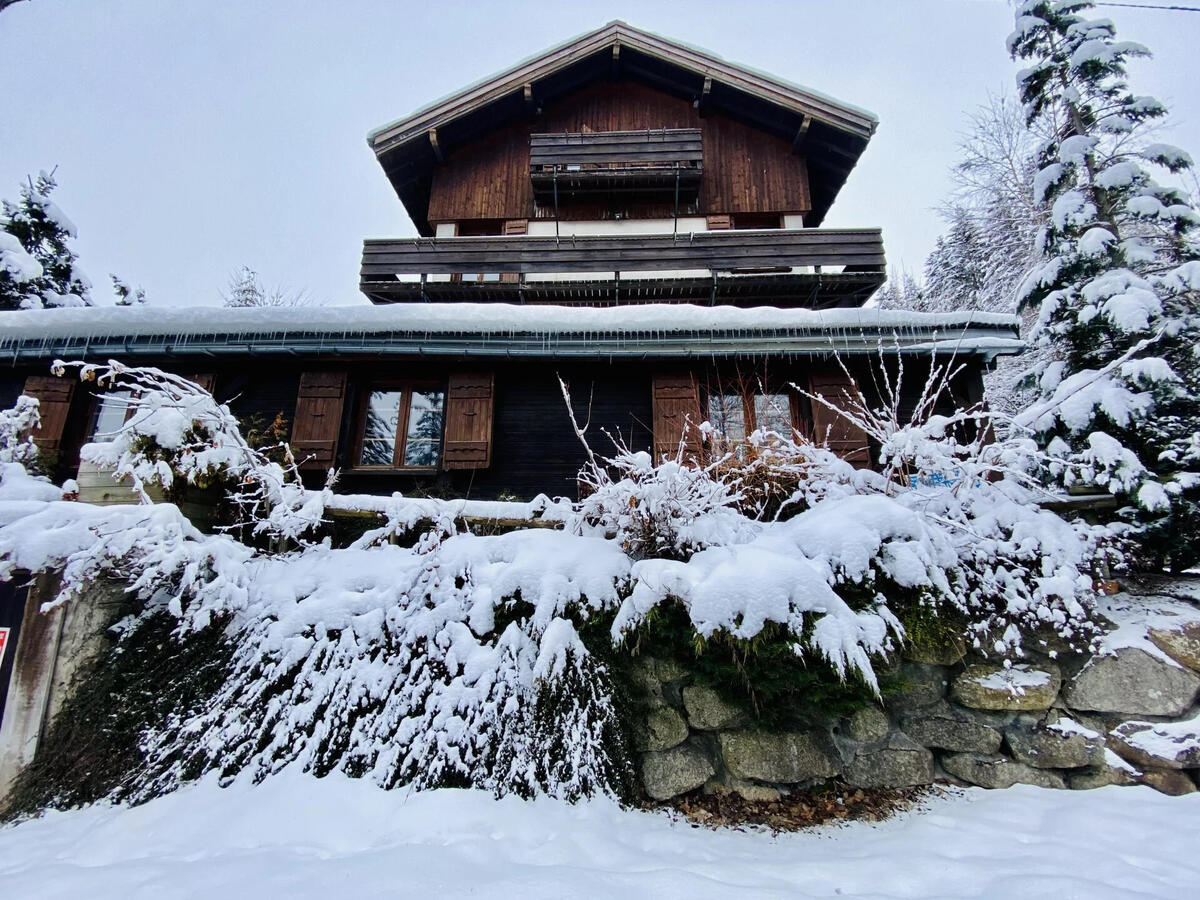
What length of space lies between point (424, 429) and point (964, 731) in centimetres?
667

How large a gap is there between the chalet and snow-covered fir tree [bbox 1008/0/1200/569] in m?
1.02

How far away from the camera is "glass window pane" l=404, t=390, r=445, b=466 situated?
24.1 feet

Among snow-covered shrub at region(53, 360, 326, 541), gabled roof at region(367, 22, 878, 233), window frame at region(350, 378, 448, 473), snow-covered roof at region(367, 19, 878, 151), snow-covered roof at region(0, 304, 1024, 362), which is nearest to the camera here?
snow-covered shrub at region(53, 360, 326, 541)

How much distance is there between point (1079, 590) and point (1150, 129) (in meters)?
7.71

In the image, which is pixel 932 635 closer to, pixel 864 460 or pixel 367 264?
pixel 864 460

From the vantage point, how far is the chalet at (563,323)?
6527 mm

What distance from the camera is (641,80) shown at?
11109 millimetres

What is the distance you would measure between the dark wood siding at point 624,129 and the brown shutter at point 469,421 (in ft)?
16.4

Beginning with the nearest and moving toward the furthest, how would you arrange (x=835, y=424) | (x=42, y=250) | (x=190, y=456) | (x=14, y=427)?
(x=190, y=456), (x=14, y=427), (x=835, y=424), (x=42, y=250)

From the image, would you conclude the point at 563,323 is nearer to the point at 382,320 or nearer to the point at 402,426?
the point at 382,320

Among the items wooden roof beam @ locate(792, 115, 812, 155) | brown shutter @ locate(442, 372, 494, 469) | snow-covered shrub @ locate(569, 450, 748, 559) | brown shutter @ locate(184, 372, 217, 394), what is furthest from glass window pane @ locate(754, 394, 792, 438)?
brown shutter @ locate(184, 372, 217, 394)

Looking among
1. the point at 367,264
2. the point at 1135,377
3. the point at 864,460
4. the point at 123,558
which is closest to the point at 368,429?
the point at 367,264

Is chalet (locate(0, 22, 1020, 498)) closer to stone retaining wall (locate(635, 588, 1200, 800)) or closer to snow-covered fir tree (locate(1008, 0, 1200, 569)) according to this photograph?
snow-covered fir tree (locate(1008, 0, 1200, 569))

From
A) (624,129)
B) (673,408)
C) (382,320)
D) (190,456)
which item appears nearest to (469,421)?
(382,320)
